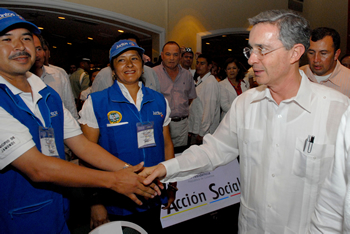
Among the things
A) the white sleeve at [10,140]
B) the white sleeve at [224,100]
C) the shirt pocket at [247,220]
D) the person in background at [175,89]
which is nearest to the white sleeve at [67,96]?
the person in background at [175,89]

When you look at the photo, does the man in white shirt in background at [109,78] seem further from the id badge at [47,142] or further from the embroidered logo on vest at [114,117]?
the id badge at [47,142]

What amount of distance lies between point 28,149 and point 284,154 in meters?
1.29

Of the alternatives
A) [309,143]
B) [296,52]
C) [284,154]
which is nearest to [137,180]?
[284,154]

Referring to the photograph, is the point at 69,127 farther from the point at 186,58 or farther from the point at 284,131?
the point at 186,58

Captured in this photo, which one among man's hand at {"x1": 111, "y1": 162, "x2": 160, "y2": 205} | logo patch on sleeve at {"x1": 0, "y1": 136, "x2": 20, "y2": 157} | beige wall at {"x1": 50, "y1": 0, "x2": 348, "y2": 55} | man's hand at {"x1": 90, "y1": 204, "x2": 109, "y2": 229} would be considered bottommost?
man's hand at {"x1": 90, "y1": 204, "x2": 109, "y2": 229}

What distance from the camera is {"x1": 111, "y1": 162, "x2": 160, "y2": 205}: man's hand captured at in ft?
4.78

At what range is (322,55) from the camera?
2473mm

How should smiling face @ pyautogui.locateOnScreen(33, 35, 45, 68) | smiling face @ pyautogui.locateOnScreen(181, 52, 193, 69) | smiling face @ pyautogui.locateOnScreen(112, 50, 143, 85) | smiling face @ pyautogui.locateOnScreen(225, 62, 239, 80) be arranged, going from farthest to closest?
smiling face @ pyautogui.locateOnScreen(181, 52, 193, 69) < smiling face @ pyautogui.locateOnScreen(225, 62, 239, 80) < smiling face @ pyautogui.locateOnScreen(33, 35, 45, 68) < smiling face @ pyautogui.locateOnScreen(112, 50, 143, 85)

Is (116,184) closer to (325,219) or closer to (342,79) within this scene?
(325,219)

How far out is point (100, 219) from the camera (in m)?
1.67

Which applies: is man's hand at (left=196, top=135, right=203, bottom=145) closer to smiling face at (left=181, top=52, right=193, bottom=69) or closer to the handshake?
smiling face at (left=181, top=52, right=193, bottom=69)

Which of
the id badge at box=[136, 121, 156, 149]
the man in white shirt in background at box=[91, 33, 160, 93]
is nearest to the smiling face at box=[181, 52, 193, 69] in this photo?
the man in white shirt in background at box=[91, 33, 160, 93]

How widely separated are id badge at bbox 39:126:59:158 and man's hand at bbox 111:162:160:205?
0.39m

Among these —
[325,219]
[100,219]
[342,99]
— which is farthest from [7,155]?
[342,99]
